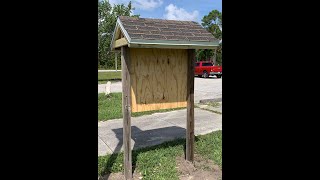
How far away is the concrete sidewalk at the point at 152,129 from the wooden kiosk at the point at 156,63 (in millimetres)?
1332

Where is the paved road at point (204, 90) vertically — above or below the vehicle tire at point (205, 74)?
below

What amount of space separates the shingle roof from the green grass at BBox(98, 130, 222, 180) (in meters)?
1.91

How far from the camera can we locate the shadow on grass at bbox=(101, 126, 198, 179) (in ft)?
13.7

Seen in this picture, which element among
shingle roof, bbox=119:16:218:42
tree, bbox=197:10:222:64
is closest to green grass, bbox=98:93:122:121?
shingle roof, bbox=119:16:218:42

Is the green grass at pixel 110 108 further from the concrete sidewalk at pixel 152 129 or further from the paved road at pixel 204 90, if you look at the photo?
the paved road at pixel 204 90

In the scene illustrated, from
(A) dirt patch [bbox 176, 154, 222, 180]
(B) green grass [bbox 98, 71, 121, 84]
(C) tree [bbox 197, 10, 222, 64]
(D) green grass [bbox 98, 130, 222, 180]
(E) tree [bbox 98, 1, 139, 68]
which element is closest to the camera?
(A) dirt patch [bbox 176, 154, 222, 180]

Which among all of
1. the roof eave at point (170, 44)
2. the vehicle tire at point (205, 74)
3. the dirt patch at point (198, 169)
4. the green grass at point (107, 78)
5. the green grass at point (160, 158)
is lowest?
the dirt patch at point (198, 169)

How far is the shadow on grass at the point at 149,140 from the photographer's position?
4.19 meters

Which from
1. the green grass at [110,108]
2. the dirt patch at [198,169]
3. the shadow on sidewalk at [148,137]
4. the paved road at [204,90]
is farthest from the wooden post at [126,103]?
the paved road at [204,90]

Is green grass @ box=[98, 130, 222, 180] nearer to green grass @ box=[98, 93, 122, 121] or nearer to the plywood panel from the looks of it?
the plywood panel

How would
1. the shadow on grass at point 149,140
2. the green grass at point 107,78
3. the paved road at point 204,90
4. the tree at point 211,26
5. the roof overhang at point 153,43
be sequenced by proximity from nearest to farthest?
the roof overhang at point 153,43 < the shadow on grass at point 149,140 < the paved road at point 204,90 < the green grass at point 107,78 < the tree at point 211,26

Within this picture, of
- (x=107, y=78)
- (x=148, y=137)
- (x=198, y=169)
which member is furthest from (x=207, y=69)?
(x=198, y=169)

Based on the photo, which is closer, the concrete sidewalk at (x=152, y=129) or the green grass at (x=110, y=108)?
the concrete sidewalk at (x=152, y=129)
